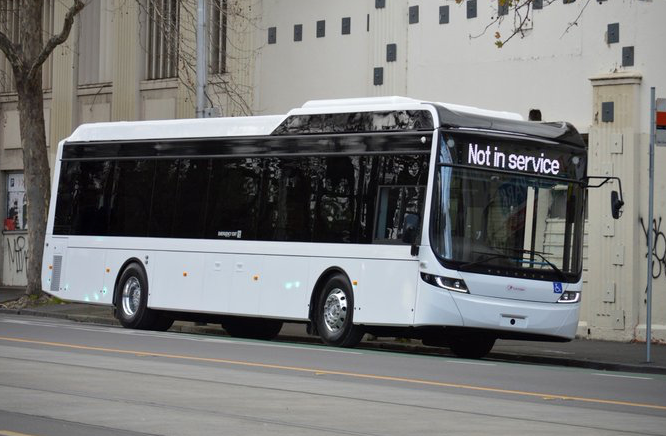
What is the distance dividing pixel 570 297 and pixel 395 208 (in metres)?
2.57

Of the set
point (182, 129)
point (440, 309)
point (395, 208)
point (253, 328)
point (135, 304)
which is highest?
point (182, 129)

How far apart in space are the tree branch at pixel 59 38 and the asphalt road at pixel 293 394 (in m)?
11.8

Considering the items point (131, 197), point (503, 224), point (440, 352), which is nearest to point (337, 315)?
point (440, 352)

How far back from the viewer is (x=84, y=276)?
2434cm

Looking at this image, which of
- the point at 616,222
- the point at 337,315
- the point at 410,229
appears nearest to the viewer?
the point at 410,229

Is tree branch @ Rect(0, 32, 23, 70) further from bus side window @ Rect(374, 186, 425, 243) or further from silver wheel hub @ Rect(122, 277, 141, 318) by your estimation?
bus side window @ Rect(374, 186, 425, 243)

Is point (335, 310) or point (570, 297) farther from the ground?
point (570, 297)

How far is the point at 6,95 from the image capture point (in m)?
38.0

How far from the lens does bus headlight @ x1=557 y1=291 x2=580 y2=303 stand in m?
18.9

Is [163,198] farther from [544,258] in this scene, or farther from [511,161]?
[544,258]

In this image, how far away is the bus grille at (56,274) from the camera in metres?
24.8

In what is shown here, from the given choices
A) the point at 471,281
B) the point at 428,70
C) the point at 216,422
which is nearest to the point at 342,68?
the point at 428,70

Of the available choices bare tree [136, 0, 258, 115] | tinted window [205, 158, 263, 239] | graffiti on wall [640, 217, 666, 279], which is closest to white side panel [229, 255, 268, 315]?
tinted window [205, 158, 263, 239]

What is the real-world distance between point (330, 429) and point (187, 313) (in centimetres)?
1296
